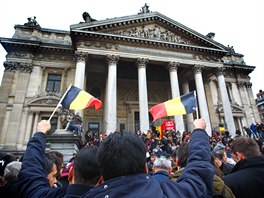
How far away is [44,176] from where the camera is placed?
1.90 m

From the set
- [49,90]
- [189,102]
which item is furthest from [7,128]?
[189,102]

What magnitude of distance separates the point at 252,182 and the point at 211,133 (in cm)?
1775

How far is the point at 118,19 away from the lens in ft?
68.0

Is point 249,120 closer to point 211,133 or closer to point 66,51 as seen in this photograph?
point 211,133

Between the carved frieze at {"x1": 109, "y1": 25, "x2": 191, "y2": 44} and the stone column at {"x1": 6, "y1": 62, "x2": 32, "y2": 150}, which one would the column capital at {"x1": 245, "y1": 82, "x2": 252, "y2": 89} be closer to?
the carved frieze at {"x1": 109, "y1": 25, "x2": 191, "y2": 44}

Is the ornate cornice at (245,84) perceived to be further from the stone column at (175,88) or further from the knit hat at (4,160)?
the knit hat at (4,160)

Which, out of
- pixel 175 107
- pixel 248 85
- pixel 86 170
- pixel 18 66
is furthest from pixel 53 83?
pixel 248 85

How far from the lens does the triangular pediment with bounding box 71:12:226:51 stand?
20.1 m

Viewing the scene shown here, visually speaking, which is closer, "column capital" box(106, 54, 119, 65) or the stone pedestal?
the stone pedestal

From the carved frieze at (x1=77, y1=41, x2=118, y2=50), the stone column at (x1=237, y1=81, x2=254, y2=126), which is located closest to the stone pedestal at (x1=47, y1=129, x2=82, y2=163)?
the carved frieze at (x1=77, y1=41, x2=118, y2=50)

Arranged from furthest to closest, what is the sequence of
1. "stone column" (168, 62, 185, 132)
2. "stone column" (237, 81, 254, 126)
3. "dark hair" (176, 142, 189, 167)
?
"stone column" (237, 81, 254, 126)
"stone column" (168, 62, 185, 132)
"dark hair" (176, 142, 189, 167)

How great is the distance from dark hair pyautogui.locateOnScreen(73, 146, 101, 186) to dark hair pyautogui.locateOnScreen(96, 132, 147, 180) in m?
0.53

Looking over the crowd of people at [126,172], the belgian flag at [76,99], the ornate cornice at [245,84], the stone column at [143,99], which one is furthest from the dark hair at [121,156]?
the ornate cornice at [245,84]

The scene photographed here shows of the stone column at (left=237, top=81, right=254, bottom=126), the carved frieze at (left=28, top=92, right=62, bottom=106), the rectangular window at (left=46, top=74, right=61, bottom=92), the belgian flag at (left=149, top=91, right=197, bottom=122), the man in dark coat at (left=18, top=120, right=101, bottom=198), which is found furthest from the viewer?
the stone column at (left=237, top=81, right=254, bottom=126)
